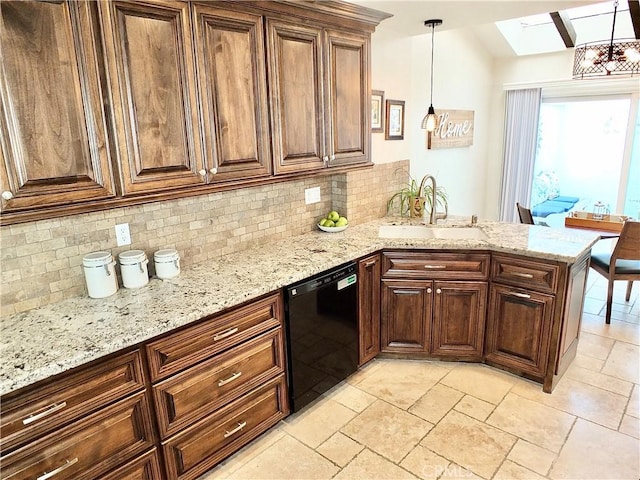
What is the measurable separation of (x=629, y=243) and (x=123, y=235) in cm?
386

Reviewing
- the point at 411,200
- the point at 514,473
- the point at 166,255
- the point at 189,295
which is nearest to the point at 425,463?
the point at 514,473

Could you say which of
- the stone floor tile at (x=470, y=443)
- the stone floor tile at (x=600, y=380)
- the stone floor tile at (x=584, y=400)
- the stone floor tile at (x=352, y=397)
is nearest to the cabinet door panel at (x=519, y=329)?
the stone floor tile at (x=584, y=400)

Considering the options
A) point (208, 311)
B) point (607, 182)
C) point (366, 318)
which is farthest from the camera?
point (607, 182)

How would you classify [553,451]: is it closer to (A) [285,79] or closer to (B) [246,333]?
(B) [246,333]

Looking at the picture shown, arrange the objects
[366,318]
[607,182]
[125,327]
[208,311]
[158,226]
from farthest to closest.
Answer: [607,182] < [366,318] < [158,226] < [208,311] < [125,327]

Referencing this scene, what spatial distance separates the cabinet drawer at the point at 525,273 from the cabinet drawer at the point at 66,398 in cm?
226

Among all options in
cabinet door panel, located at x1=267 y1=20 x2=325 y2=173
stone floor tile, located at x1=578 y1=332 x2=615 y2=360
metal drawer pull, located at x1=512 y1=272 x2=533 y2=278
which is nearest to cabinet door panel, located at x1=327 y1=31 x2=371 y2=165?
cabinet door panel, located at x1=267 y1=20 x2=325 y2=173

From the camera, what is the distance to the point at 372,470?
2.21 m

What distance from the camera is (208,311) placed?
1.96 meters

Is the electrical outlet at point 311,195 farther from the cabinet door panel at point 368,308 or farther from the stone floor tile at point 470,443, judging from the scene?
the stone floor tile at point 470,443

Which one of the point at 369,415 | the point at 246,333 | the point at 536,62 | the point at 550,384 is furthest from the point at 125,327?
the point at 536,62

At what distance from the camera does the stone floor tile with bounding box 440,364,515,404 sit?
281 cm

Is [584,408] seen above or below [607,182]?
below

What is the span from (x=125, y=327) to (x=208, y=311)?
1.16 ft
